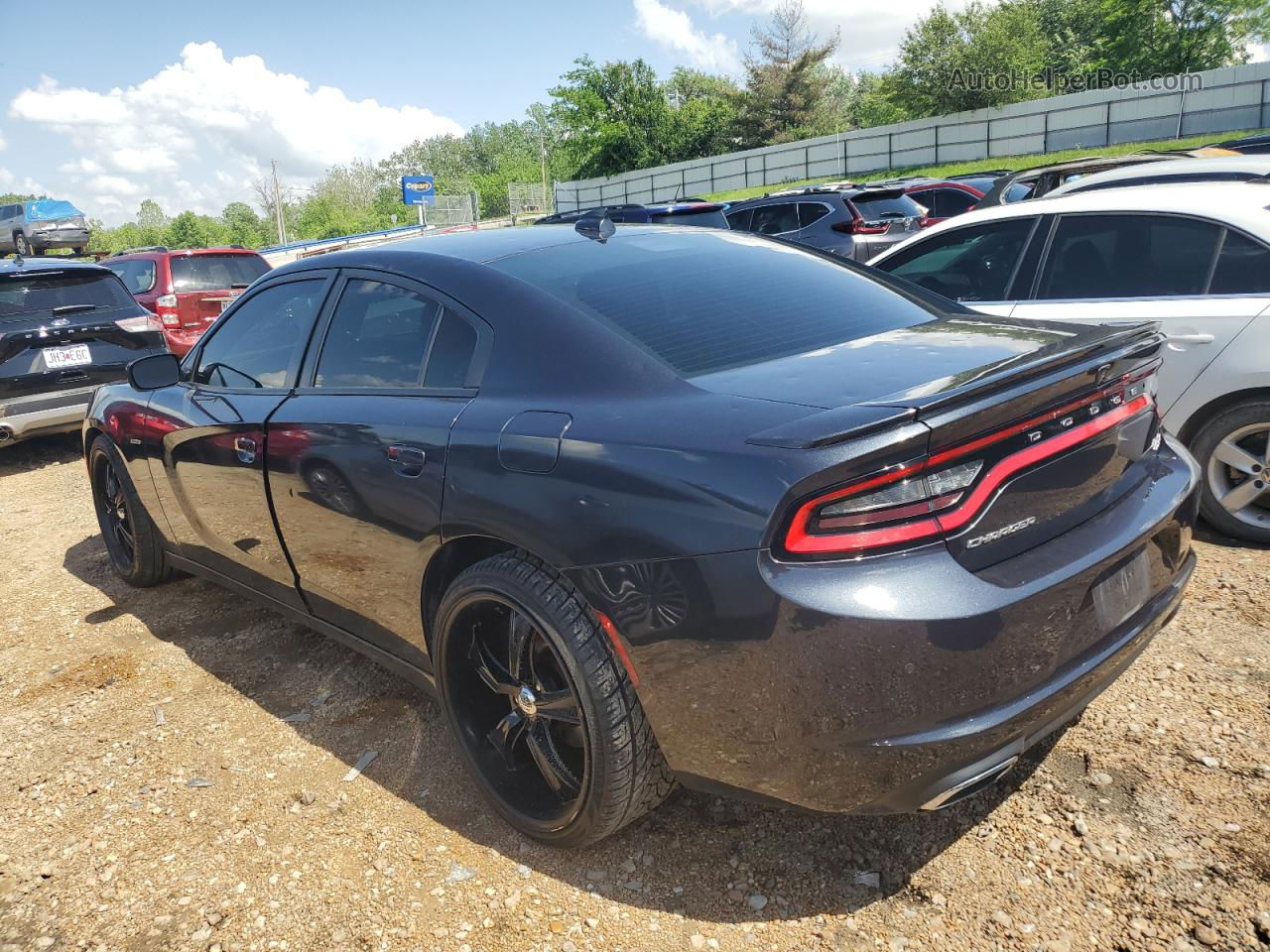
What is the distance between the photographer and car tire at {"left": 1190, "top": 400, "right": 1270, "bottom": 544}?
3.90 metres

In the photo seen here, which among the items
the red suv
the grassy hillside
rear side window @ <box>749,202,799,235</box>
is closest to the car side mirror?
the red suv

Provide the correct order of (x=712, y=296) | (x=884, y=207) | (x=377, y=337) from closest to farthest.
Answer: (x=712, y=296) → (x=377, y=337) → (x=884, y=207)

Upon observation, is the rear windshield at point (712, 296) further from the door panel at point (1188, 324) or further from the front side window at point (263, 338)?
the door panel at point (1188, 324)

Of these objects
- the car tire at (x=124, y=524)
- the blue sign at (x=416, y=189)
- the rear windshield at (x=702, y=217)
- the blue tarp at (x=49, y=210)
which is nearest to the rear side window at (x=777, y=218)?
the rear windshield at (x=702, y=217)

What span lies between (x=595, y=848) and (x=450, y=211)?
50.6 m

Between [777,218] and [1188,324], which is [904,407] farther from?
[777,218]

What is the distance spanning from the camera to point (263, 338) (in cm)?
361

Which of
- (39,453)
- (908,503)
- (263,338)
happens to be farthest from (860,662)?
(39,453)

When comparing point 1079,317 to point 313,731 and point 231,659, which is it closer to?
point 313,731

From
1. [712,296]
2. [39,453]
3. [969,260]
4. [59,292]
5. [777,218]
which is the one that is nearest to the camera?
[712,296]

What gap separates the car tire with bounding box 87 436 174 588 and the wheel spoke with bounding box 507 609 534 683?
2.65 metres

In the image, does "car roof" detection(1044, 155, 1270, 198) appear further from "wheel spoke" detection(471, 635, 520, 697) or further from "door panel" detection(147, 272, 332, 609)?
"wheel spoke" detection(471, 635, 520, 697)

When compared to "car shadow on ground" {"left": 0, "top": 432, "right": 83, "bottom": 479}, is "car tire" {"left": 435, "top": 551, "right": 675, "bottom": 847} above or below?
above

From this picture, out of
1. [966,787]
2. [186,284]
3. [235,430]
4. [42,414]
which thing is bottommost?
[966,787]
